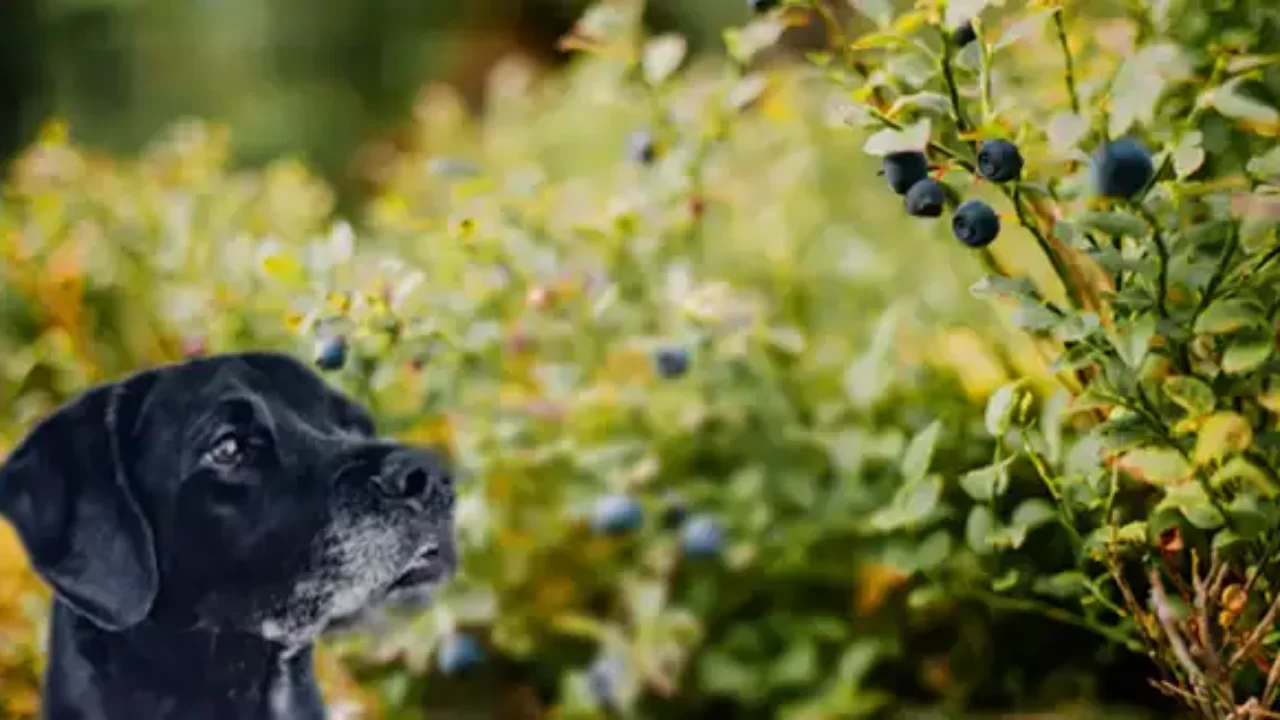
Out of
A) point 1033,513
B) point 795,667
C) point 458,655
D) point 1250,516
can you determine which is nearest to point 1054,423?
point 1033,513

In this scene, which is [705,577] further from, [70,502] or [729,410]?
[70,502]

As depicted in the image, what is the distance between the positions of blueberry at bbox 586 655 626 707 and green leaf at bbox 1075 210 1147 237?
22.0 inches

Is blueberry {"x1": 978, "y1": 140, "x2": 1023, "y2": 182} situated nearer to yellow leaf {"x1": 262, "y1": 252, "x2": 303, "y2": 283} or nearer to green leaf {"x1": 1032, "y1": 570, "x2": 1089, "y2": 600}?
green leaf {"x1": 1032, "y1": 570, "x2": 1089, "y2": 600}

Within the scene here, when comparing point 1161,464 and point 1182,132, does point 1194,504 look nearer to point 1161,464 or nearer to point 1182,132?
point 1161,464

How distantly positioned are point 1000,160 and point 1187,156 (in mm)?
98

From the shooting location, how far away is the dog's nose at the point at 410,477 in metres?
0.80

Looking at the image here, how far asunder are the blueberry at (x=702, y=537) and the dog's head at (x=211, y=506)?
0.31m

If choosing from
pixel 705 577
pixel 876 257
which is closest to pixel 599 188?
pixel 876 257

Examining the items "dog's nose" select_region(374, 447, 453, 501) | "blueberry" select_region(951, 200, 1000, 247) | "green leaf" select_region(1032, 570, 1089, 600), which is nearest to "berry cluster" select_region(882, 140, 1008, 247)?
"blueberry" select_region(951, 200, 1000, 247)

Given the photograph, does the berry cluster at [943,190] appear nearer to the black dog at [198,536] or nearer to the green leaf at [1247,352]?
the green leaf at [1247,352]

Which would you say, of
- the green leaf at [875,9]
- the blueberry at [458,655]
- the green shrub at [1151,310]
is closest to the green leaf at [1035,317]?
the green shrub at [1151,310]

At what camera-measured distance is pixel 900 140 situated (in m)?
0.66

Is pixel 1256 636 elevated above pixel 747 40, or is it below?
below

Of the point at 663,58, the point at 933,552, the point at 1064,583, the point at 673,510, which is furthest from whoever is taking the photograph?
the point at 673,510
